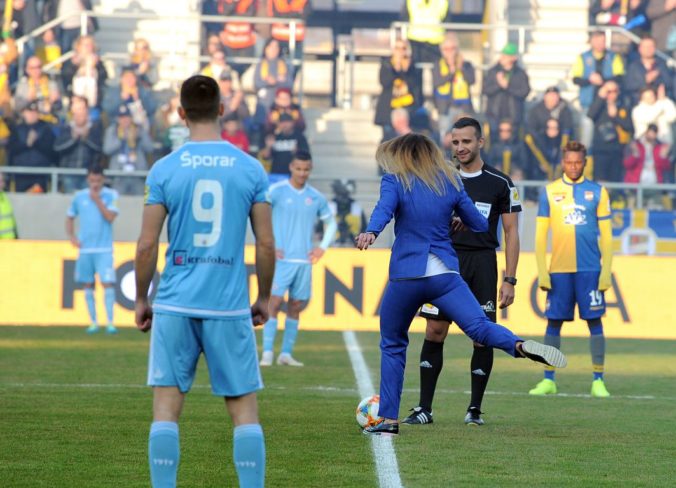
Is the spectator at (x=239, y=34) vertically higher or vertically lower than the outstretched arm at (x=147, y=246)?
higher

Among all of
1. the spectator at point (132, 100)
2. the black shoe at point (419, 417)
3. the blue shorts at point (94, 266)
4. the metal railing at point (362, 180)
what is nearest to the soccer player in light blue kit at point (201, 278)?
the black shoe at point (419, 417)

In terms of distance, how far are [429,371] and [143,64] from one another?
16379mm

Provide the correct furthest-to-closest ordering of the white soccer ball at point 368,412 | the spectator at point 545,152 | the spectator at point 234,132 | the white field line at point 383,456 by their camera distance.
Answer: the spectator at point 545,152 < the spectator at point 234,132 < the white soccer ball at point 368,412 < the white field line at point 383,456

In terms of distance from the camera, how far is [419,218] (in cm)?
763

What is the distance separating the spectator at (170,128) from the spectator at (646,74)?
A: 8027 mm

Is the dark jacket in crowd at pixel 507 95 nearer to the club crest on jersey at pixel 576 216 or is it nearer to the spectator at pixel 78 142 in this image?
the spectator at pixel 78 142

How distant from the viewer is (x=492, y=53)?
1043 inches

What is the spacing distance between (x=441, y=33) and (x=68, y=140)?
7.36 meters

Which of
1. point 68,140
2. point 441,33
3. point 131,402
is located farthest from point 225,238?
point 441,33

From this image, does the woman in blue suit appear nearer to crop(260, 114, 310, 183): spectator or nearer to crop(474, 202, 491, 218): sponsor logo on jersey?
crop(474, 202, 491, 218): sponsor logo on jersey

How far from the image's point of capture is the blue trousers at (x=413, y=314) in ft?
24.4

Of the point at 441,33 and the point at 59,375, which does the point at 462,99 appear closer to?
the point at 441,33

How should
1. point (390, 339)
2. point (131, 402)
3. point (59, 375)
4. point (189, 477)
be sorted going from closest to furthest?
point (189, 477), point (390, 339), point (131, 402), point (59, 375)

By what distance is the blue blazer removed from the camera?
25.0ft
